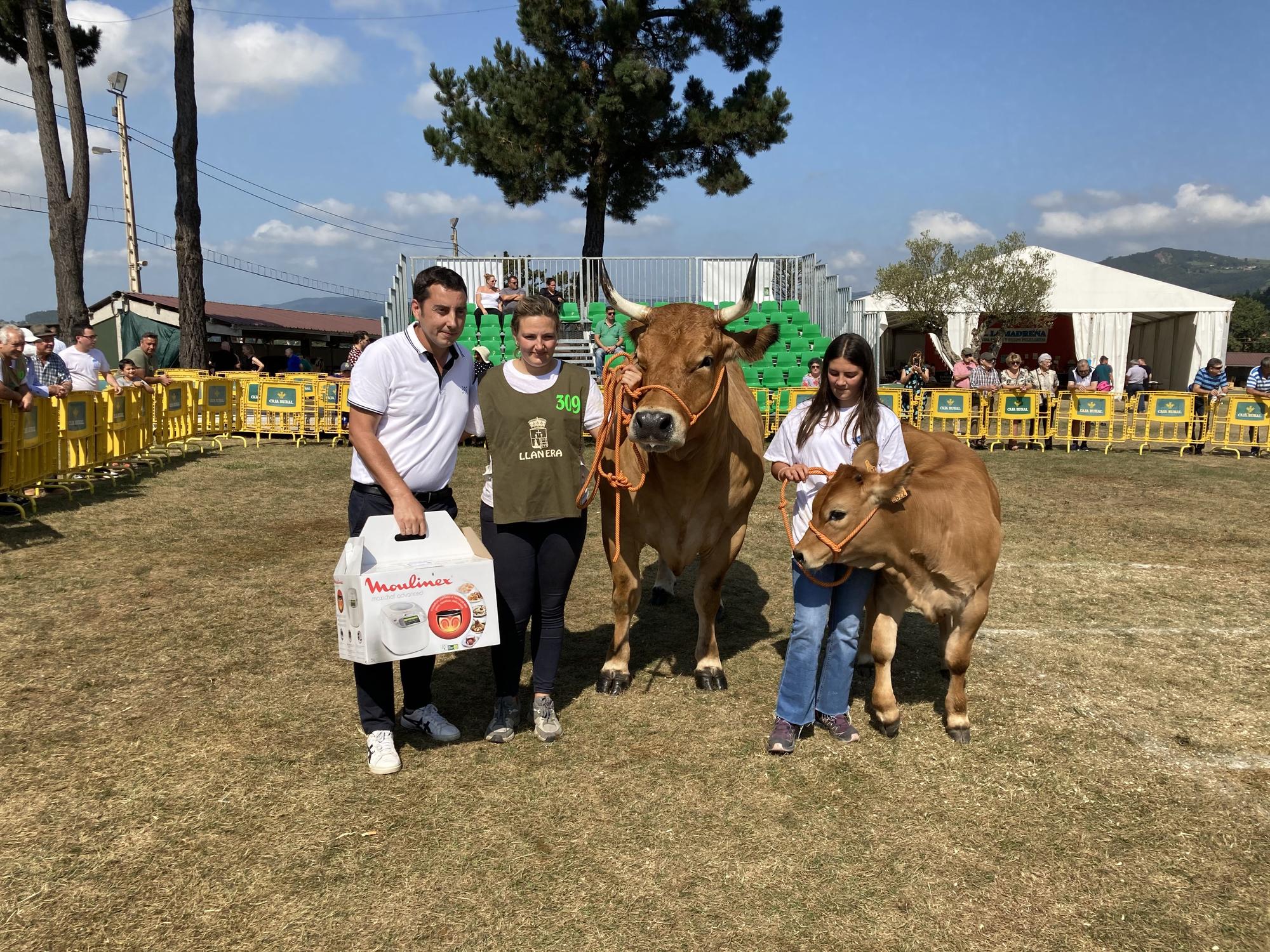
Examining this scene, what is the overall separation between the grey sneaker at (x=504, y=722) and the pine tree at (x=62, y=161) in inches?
756

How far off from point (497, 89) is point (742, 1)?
6.86 m

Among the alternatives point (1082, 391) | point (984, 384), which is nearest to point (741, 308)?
point (984, 384)

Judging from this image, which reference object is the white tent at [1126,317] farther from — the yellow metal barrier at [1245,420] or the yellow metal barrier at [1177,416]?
the yellow metal barrier at [1245,420]

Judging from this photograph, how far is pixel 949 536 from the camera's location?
12.8 feet

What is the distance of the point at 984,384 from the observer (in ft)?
56.3

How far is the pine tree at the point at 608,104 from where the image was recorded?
21328 millimetres

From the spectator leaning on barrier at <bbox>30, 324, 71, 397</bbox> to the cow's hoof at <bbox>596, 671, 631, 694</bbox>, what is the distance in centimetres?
814

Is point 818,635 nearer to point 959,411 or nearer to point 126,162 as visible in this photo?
point 959,411

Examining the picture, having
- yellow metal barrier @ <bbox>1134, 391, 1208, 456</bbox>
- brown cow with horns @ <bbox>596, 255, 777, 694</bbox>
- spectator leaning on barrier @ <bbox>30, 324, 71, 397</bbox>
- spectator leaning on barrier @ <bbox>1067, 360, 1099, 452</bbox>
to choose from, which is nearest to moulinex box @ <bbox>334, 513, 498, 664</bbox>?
brown cow with horns @ <bbox>596, 255, 777, 694</bbox>

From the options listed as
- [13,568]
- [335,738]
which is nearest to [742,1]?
[13,568]

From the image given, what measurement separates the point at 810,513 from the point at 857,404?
1.87ft

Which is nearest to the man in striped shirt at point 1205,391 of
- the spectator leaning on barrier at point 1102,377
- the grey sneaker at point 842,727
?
the spectator leaning on barrier at point 1102,377

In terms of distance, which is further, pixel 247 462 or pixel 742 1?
pixel 742 1

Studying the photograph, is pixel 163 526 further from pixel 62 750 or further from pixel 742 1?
pixel 742 1
